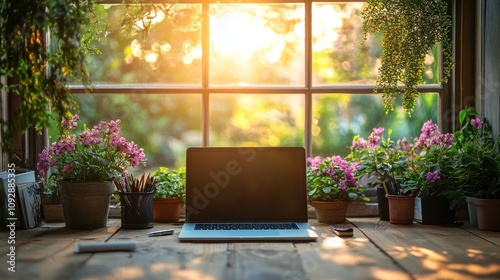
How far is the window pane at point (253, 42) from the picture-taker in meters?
3.43

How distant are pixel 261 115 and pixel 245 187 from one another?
2.27 ft

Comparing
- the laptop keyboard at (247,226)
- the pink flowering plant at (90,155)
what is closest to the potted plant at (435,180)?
the laptop keyboard at (247,226)

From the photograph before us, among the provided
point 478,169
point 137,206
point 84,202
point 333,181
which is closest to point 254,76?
point 333,181

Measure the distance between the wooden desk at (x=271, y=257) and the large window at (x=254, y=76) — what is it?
0.78 metres

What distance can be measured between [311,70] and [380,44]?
0.40m

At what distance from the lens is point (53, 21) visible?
7.23ft

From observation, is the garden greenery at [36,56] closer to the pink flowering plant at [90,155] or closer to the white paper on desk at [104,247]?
the white paper on desk at [104,247]

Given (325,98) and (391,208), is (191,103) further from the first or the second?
(391,208)

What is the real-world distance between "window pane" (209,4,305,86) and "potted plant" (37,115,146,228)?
0.66 meters

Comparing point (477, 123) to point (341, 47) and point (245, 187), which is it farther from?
point (245, 187)

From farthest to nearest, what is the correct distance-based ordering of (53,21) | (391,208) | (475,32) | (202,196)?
1. (475,32)
2. (391,208)
3. (202,196)
4. (53,21)

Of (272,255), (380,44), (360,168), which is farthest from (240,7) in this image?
(272,255)

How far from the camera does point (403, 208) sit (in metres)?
3.03

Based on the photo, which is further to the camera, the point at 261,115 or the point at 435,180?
the point at 261,115
